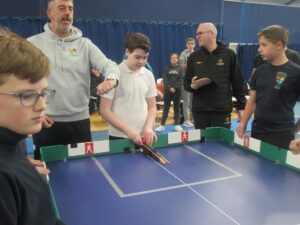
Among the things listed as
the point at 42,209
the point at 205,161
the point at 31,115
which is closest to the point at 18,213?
the point at 42,209

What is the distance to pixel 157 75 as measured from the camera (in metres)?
9.18

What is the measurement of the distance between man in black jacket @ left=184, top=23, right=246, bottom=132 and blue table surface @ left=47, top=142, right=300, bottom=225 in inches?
32.3

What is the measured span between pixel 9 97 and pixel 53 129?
1.60m

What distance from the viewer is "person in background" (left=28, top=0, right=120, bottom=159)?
240cm

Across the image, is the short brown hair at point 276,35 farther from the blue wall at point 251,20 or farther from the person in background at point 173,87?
the blue wall at point 251,20

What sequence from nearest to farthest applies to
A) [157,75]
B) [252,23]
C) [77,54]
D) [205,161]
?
[205,161], [77,54], [157,75], [252,23]

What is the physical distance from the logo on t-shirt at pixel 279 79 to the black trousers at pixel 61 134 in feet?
5.00

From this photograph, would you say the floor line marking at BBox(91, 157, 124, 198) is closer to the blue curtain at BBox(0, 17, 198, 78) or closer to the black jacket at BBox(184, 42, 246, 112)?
the black jacket at BBox(184, 42, 246, 112)

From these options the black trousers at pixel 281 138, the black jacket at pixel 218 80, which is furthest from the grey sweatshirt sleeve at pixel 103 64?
the black trousers at pixel 281 138

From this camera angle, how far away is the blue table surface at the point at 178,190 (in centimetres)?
150

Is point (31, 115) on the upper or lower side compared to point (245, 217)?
upper

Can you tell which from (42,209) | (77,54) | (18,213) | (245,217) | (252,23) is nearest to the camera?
(18,213)

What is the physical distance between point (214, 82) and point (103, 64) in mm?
1204

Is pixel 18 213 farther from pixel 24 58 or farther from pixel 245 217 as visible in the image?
pixel 245 217
